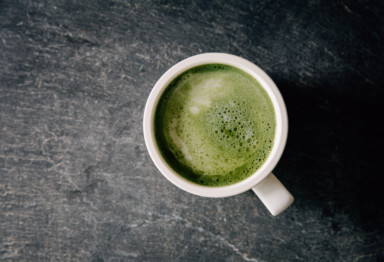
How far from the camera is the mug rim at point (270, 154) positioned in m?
0.72

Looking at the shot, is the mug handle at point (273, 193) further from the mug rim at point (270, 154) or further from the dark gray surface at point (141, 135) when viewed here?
the dark gray surface at point (141, 135)

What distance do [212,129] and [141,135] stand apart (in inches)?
8.9

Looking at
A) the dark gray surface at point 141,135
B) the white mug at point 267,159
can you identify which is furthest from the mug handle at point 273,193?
the dark gray surface at point 141,135

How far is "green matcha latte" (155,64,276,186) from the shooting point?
2.57 feet

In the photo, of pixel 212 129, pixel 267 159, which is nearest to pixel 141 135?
pixel 212 129

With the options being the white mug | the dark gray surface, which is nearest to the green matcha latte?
the white mug

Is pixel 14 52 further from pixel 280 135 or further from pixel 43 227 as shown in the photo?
pixel 280 135

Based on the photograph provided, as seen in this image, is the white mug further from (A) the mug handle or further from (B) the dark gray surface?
(B) the dark gray surface

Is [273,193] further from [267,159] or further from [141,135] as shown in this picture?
[141,135]

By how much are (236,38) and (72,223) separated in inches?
27.2

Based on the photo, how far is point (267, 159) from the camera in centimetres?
75

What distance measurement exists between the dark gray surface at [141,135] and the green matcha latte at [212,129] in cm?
15

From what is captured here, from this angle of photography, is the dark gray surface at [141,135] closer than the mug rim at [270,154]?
No

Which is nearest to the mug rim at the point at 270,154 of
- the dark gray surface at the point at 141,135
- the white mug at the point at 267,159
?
the white mug at the point at 267,159
